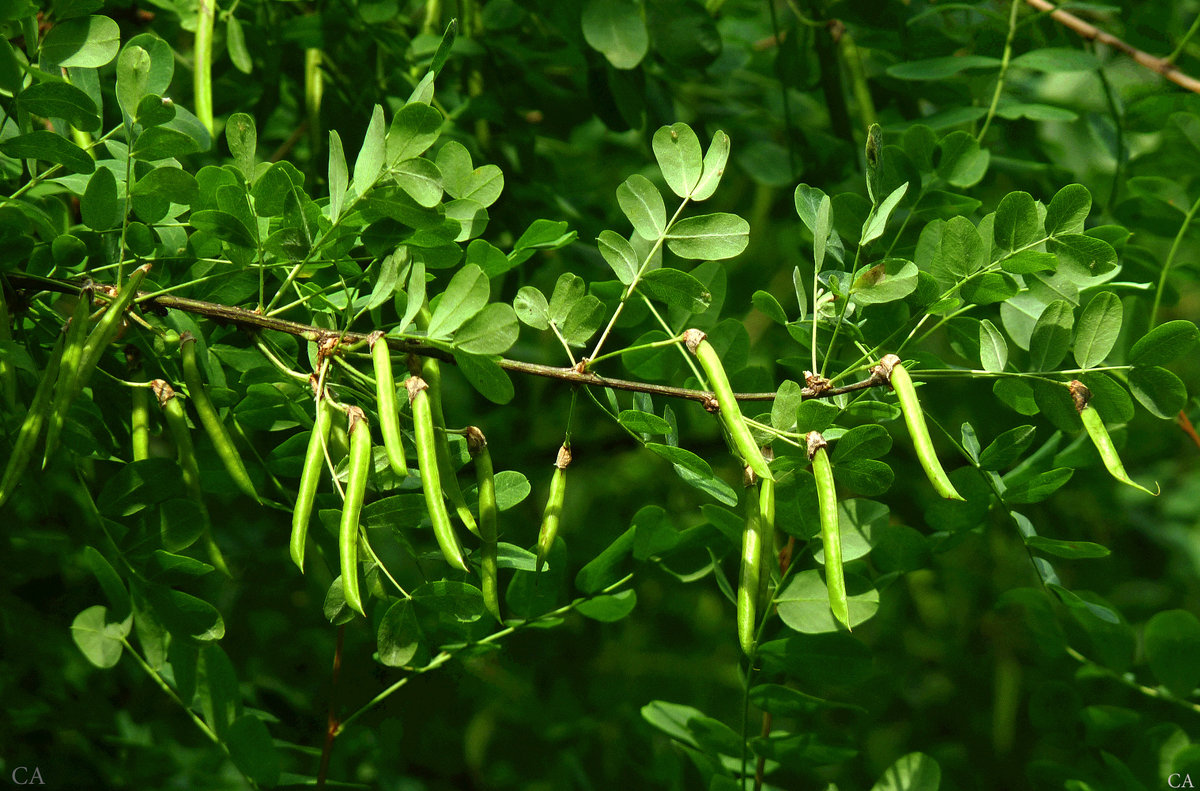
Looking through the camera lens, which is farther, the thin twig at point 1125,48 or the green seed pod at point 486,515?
the thin twig at point 1125,48

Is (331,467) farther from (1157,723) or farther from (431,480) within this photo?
(1157,723)

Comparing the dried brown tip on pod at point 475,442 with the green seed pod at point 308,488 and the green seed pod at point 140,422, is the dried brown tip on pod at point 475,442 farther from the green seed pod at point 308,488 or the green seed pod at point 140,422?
the green seed pod at point 140,422

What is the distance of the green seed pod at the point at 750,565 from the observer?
599mm

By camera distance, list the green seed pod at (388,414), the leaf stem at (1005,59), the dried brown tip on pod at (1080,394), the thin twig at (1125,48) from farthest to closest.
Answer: the thin twig at (1125,48) < the leaf stem at (1005,59) < the dried brown tip on pod at (1080,394) < the green seed pod at (388,414)

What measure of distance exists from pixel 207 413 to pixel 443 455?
0.16 meters

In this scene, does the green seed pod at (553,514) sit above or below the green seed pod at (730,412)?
below

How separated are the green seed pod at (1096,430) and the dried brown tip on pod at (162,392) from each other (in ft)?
1.93

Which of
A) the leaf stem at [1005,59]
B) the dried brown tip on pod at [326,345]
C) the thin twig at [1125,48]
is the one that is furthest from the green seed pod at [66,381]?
the thin twig at [1125,48]

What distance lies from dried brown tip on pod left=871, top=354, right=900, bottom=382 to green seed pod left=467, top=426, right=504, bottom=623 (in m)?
0.25

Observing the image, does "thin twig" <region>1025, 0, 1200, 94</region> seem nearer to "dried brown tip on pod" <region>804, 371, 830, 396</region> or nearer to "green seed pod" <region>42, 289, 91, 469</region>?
"dried brown tip on pod" <region>804, 371, 830, 396</region>

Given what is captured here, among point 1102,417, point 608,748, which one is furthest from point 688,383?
point 608,748

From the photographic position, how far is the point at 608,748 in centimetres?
130

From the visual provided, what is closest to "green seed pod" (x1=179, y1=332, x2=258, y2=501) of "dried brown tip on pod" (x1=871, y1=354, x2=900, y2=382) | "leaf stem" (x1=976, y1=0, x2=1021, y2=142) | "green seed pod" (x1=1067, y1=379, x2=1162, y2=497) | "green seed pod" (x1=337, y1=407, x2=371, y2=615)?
"green seed pod" (x1=337, y1=407, x2=371, y2=615)

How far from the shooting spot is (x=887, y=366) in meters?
0.58
